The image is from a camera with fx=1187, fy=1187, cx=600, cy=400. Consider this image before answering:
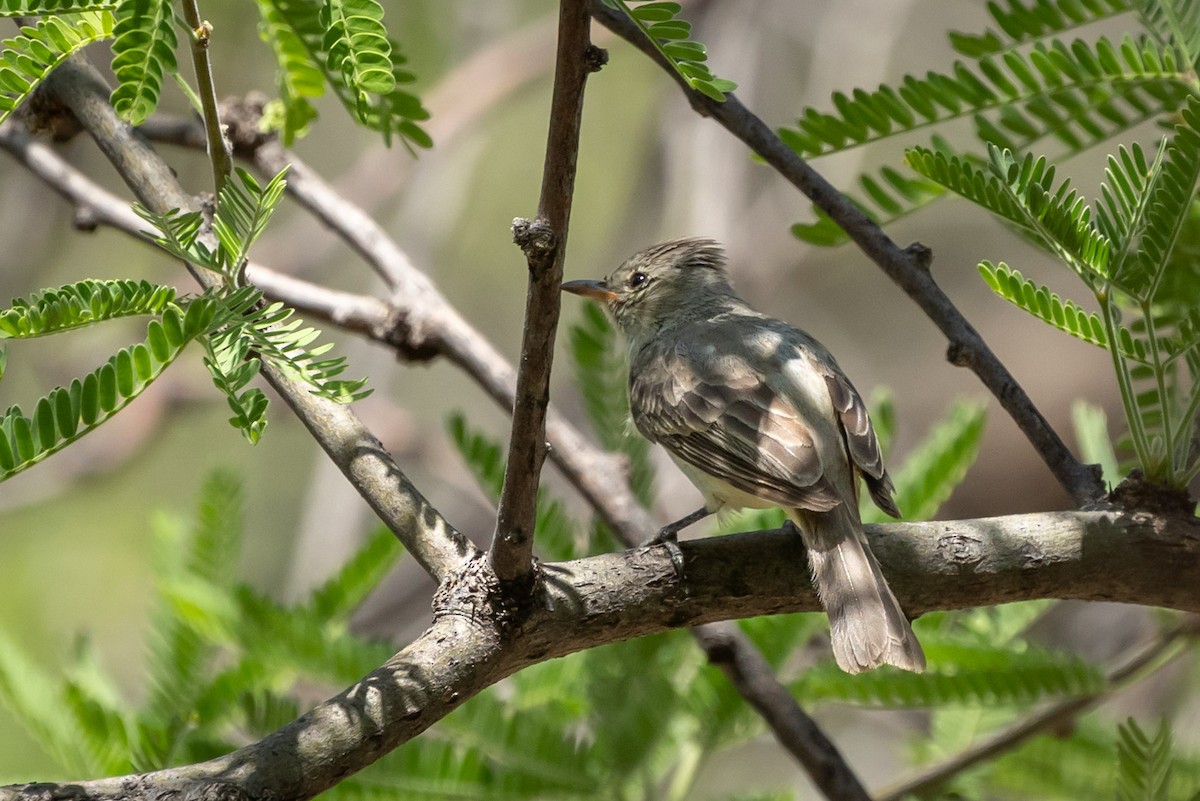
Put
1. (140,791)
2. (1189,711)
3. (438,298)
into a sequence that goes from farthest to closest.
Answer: (1189,711) < (438,298) < (140,791)

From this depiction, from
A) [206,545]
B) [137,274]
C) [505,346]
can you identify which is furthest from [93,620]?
[206,545]

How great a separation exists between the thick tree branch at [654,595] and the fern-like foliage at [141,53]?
100cm

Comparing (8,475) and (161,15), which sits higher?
(161,15)

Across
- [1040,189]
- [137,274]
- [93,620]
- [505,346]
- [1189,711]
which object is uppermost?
[137,274]

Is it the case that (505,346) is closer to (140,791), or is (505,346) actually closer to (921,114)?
(921,114)

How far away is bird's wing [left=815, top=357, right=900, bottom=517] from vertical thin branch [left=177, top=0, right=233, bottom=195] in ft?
6.02

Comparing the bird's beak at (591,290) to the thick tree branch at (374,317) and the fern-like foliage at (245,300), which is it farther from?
the fern-like foliage at (245,300)

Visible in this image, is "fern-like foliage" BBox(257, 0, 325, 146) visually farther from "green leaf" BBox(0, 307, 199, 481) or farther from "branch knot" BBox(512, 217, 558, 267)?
"branch knot" BBox(512, 217, 558, 267)

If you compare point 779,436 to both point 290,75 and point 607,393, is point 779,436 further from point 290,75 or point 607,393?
point 290,75

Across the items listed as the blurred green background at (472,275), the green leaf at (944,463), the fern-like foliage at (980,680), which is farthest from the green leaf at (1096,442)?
the blurred green background at (472,275)

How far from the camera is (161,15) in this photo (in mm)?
2006

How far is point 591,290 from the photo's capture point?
4551mm

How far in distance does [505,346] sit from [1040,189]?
20.1 ft

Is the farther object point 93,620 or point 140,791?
point 93,620
